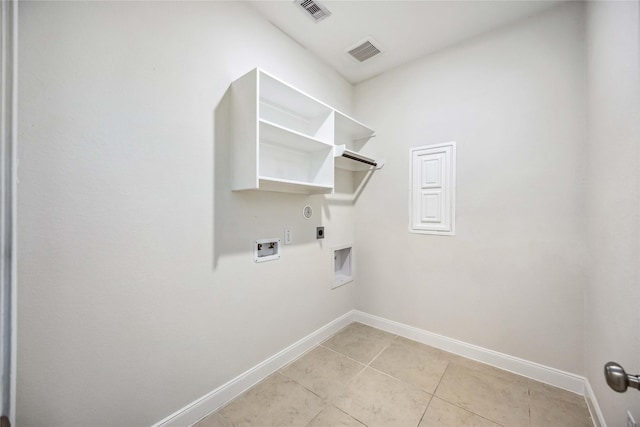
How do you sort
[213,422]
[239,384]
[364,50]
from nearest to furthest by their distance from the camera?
[213,422]
[239,384]
[364,50]

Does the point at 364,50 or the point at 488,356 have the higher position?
the point at 364,50

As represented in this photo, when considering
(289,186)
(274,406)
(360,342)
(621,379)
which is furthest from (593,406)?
(289,186)

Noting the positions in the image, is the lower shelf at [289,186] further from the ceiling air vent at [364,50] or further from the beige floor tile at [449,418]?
the beige floor tile at [449,418]

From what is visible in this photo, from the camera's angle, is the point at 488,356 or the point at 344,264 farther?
the point at 344,264

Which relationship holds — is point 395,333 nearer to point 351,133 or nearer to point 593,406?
point 593,406

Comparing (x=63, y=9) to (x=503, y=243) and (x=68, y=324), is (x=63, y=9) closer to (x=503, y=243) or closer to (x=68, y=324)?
(x=68, y=324)

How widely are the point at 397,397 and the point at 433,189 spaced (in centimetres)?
173

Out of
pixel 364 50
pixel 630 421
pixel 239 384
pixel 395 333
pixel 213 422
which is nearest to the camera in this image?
pixel 630 421

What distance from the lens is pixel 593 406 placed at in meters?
1.52

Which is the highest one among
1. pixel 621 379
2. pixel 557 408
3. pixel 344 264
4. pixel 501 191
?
pixel 501 191

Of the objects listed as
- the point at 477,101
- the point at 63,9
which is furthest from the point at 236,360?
the point at 477,101

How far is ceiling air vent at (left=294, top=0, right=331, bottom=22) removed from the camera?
1763mm

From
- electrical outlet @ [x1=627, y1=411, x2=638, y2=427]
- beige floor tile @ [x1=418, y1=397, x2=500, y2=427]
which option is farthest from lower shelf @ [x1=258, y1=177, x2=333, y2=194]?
electrical outlet @ [x1=627, y1=411, x2=638, y2=427]

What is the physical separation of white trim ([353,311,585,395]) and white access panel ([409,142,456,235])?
3.32 feet
